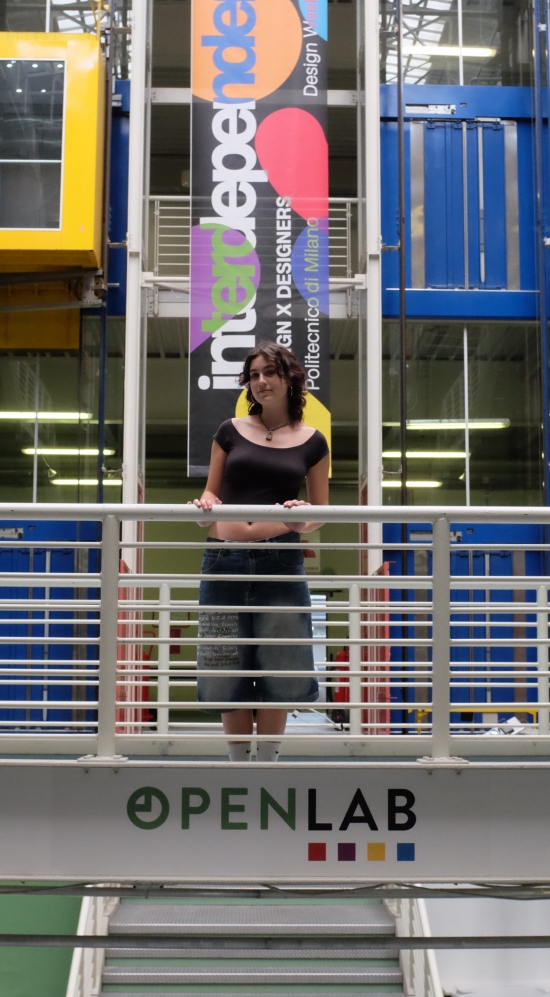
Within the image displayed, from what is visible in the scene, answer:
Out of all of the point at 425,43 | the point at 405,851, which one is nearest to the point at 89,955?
the point at 405,851

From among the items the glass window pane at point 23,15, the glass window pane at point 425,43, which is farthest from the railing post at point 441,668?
the glass window pane at point 23,15

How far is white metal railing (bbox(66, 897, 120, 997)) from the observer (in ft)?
24.5

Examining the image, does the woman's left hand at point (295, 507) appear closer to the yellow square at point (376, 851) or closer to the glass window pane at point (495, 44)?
the yellow square at point (376, 851)

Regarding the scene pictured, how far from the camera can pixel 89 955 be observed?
7.82 meters

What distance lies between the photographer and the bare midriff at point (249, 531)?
418cm

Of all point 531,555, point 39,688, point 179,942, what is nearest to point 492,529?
point 531,555

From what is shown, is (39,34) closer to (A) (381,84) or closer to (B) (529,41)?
(A) (381,84)

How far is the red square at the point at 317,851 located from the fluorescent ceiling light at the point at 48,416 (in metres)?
8.76

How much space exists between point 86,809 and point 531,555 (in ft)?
29.4

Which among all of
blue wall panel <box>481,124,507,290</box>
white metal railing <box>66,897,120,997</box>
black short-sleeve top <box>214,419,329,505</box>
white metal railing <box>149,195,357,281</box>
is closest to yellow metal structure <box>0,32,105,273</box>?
white metal railing <box>149,195,357,281</box>

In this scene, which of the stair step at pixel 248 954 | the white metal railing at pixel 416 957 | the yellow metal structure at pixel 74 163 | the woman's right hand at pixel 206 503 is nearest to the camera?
the woman's right hand at pixel 206 503

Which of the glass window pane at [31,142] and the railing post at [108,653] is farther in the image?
the glass window pane at [31,142]

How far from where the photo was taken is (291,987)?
319 inches

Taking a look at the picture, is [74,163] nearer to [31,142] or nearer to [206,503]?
[31,142]
